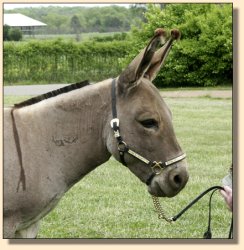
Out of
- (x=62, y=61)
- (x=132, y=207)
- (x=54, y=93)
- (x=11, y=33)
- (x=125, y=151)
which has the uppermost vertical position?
(x=11, y=33)

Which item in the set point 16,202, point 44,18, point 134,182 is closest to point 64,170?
point 16,202

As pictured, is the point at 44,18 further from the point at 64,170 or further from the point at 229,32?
the point at 229,32

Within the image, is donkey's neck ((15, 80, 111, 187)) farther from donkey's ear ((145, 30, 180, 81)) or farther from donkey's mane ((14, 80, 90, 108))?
donkey's ear ((145, 30, 180, 81))

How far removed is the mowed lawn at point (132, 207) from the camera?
529cm

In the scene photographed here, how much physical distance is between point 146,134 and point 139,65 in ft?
1.15

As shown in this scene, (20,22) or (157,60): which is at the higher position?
(20,22)

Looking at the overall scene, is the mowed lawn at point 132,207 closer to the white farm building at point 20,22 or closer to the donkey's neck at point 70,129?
the white farm building at point 20,22

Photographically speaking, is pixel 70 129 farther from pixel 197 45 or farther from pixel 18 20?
pixel 197 45

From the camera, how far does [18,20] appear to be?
4797 mm

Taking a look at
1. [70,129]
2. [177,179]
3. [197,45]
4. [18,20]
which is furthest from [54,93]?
[197,45]

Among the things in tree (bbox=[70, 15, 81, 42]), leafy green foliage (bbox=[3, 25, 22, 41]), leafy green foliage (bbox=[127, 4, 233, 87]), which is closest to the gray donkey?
leafy green foliage (bbox=[3, 25, 22, 41])

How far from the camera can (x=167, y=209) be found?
19.7 feet

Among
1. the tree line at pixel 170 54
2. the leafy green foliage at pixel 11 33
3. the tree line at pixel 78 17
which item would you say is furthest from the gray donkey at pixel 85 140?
the tree line at pixel 170 54

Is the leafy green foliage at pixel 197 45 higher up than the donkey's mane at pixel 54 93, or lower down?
higher up
